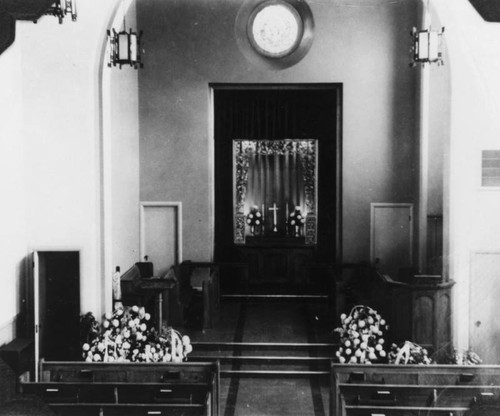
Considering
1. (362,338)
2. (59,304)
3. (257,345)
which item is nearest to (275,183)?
(257,345)

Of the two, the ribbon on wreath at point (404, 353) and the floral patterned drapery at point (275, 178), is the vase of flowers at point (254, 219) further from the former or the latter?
the ribbon on wreath at point (404, 353)

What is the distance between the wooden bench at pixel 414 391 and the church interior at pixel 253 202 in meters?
0.03

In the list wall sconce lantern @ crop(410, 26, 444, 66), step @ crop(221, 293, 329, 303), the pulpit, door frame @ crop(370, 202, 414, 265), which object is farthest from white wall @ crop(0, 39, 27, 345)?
door frame @ crop(370, 202, 414, 265)

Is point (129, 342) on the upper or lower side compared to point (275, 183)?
lower

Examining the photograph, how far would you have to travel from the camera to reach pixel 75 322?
8.94 metres

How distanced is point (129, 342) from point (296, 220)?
20.0 feet

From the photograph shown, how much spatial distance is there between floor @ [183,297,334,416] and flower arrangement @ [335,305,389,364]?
611mm

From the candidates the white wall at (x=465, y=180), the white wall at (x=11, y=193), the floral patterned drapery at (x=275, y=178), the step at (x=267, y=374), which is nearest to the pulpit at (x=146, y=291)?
the step at (x=267, y=374)

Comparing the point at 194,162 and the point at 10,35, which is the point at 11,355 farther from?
the point at 194,162

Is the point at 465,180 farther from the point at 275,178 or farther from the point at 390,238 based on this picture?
the point at 275,178

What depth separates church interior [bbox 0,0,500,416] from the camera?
7.68 m

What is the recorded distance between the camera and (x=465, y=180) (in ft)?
29.6

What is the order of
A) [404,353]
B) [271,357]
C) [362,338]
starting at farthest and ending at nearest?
[271,357]
[362,338]
[404,353]

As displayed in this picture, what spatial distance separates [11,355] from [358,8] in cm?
895
